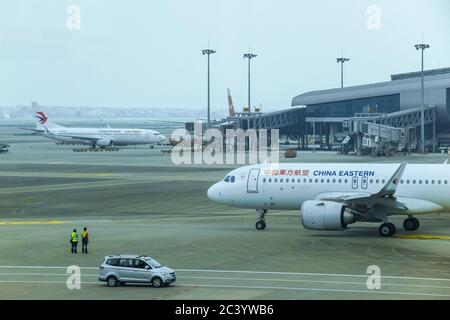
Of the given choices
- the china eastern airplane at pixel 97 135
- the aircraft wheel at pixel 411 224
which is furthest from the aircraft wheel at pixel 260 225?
the china eastern airplane at pixel 97 135

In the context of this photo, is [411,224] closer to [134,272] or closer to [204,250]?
[204,250]

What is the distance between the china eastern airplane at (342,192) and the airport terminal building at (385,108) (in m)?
92.2

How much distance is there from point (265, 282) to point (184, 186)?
5267 centimetres

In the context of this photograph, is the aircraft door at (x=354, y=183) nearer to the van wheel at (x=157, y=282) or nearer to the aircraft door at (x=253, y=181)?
the aircraft door at (x=253, y=181)

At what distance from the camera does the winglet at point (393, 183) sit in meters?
48.4

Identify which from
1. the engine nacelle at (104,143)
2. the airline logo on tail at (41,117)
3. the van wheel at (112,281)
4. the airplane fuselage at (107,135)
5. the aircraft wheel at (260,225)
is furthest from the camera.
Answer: the airline logo on tail at (41,117)

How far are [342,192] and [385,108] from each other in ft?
375

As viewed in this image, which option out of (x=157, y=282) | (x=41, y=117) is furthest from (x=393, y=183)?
(x=41, y=117)

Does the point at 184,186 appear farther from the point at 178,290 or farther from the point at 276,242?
the point at 178,290

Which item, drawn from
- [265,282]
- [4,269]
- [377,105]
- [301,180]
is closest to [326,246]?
[301,180]

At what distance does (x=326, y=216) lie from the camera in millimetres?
47969

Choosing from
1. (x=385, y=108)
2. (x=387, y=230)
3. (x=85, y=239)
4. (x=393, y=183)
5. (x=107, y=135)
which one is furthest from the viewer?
(x=107, y=135)

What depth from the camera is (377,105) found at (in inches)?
6432

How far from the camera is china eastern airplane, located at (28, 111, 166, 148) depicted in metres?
171
